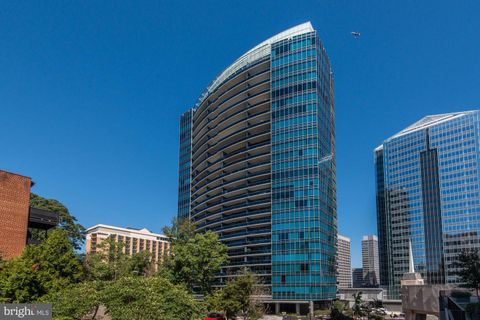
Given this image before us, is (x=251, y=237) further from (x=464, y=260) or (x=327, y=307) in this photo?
(x=464, y=260)

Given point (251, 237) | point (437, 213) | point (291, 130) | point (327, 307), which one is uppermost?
point (291, 130)

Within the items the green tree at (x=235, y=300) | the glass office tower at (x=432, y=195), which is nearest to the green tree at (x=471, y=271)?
the green tree at (x=235, y=300)

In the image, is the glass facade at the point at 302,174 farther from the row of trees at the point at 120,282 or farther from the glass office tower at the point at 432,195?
the glass office tower at the point at 432,195

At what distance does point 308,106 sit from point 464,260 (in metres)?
56.1

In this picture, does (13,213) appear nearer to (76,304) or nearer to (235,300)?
(76,304)

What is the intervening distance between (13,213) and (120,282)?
26402 mm

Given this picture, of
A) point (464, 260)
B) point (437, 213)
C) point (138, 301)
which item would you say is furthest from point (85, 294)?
point (437, 213)

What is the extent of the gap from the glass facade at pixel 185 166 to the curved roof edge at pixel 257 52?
2380 centimetres

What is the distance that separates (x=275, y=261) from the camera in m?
99.8

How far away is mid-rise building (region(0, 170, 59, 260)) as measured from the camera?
174 feet

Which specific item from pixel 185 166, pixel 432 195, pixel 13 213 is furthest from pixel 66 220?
pixel 432 195

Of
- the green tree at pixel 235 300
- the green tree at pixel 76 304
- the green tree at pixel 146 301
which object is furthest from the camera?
the green tree at pixel 235 300

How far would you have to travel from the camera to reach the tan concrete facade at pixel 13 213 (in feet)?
174

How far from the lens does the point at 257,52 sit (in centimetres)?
11638
